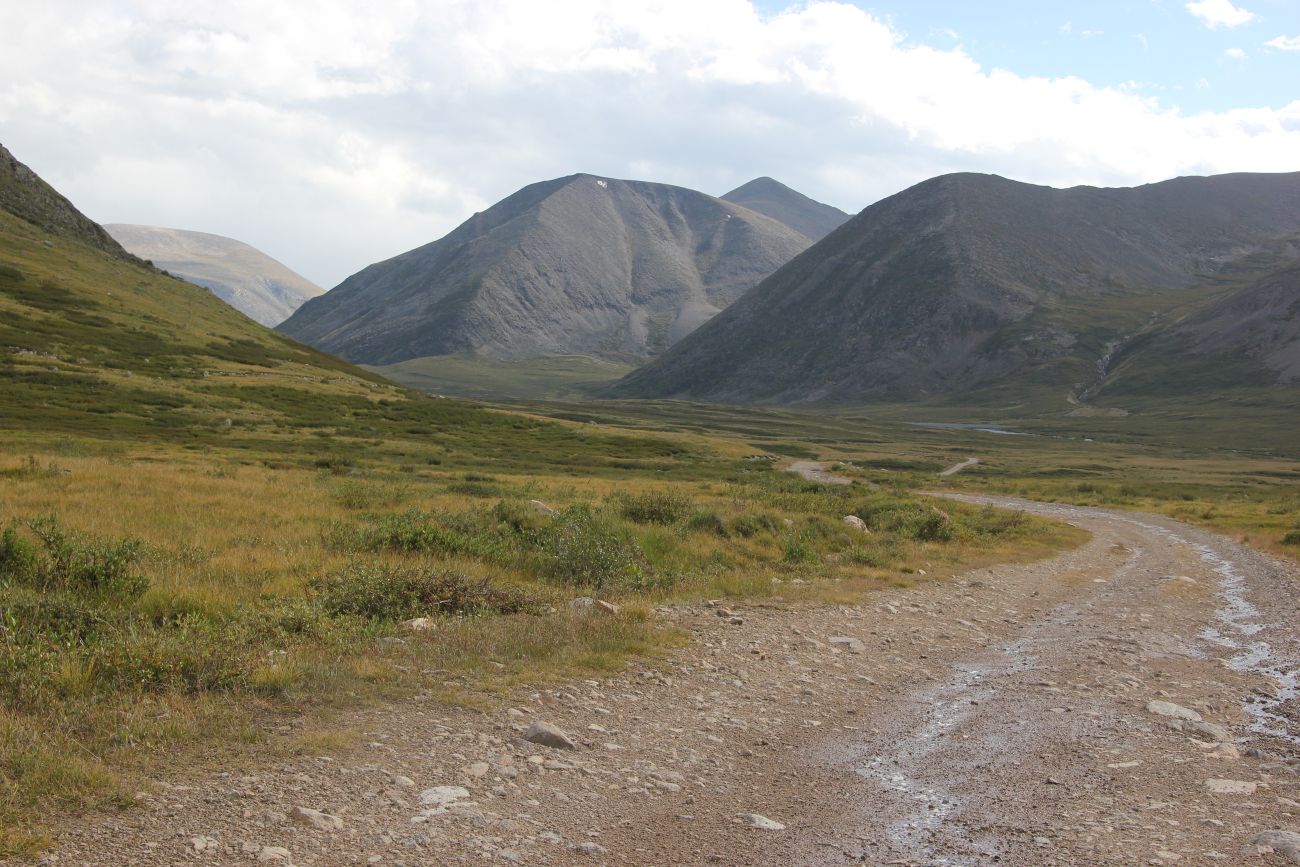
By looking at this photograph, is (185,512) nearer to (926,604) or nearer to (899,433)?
(926,604)

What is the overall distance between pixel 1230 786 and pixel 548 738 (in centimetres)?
694

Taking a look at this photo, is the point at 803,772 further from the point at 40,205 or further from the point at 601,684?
the point at 40,205

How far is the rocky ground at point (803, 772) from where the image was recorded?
6980 mm

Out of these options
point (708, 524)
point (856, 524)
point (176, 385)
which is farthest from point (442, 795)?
point (176, 385)

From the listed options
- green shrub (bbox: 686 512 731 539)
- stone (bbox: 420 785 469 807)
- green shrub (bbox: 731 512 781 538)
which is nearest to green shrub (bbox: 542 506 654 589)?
green shrub (bbox: 686 512 731 539)

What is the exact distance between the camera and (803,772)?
9219 mm

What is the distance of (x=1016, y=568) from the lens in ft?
91.2

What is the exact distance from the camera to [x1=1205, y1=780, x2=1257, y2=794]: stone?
8.57m

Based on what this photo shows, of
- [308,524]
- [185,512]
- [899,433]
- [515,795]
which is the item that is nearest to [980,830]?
[515,795]

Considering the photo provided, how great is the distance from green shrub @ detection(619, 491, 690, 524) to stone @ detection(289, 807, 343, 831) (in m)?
17.8

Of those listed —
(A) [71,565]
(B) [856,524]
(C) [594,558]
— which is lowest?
(B) [856,524]

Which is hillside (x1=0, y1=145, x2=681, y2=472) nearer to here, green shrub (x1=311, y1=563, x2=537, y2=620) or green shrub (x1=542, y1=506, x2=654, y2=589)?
green shrub (x1=542, y1=506, x2=654, y2=589)

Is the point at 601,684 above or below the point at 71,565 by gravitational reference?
below

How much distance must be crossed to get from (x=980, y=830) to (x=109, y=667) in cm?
874
